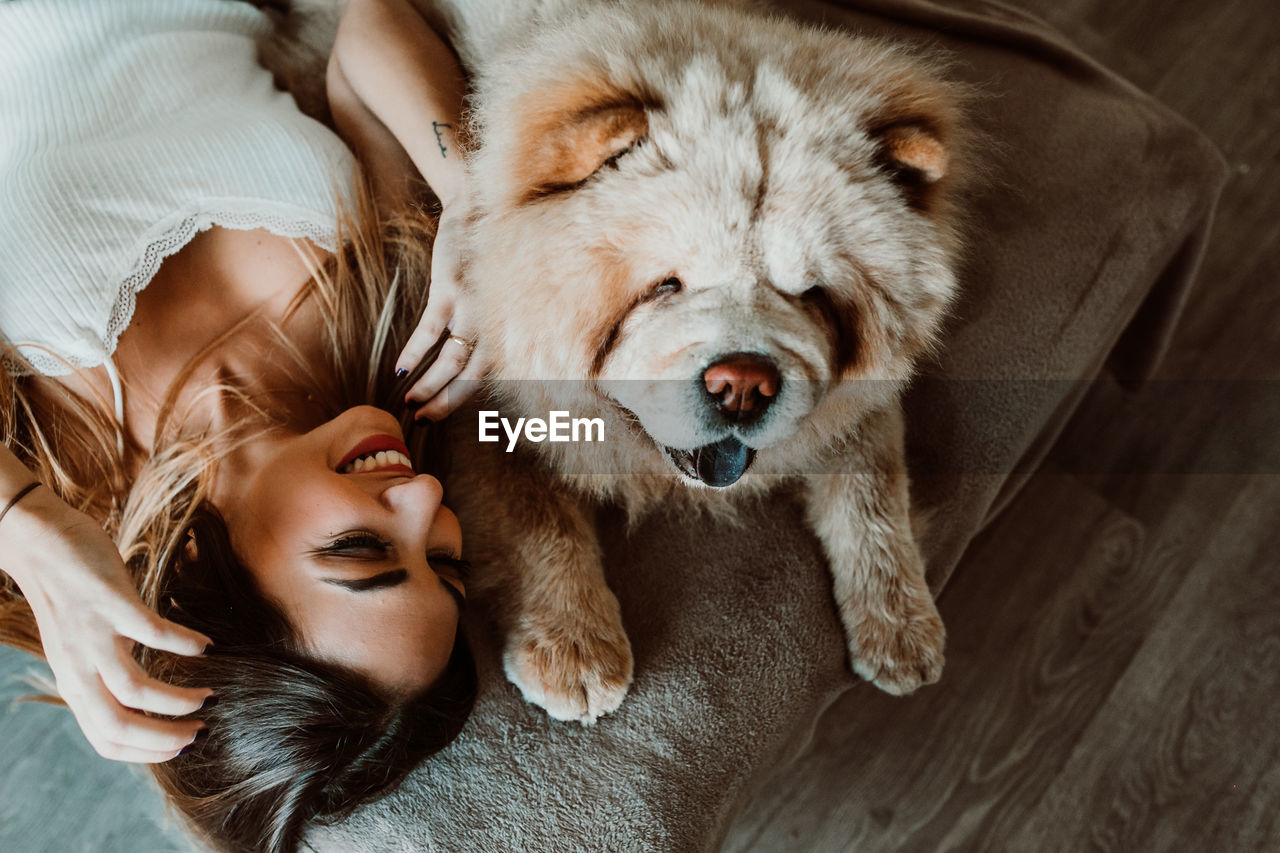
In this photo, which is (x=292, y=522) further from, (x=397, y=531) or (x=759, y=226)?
(x=759, y=226)

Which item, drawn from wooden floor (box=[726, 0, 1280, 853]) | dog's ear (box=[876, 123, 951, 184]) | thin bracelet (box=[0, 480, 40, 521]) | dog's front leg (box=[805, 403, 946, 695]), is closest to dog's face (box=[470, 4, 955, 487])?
dog's ear (box=[876, 123, 951, 184])

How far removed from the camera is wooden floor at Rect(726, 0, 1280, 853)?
1.61m

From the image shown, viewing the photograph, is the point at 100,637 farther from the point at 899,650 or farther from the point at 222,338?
the point at 899,650

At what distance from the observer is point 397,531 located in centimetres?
95

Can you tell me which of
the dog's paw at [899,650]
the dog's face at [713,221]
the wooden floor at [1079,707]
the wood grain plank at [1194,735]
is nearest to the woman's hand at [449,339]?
the dog's face at [713,221]

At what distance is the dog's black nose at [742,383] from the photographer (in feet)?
2.74

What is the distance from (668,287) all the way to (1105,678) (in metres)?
1.42

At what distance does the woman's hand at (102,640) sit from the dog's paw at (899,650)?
0.87 m

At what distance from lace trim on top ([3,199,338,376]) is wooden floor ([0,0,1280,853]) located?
807 mm

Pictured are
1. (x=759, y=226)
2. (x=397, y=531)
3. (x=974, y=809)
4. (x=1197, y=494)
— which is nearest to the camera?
(x=759, y=226)

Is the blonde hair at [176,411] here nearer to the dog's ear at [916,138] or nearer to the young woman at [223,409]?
the young woman at [223,409]

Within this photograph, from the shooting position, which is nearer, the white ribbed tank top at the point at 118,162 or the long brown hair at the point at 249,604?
the long brown hair at the point at 249,604

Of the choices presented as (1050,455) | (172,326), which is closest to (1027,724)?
(1050,455)

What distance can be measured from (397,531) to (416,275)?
47 centimetres
